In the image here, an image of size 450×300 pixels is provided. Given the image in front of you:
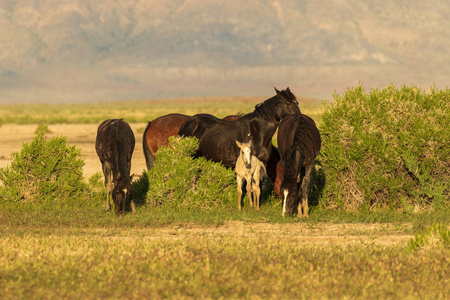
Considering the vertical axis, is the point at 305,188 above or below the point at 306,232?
above

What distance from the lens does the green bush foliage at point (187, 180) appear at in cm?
1532

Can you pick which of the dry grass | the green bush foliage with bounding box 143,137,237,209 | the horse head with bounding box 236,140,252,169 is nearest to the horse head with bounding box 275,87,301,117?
the horse head with bounding box 236,140,252,169

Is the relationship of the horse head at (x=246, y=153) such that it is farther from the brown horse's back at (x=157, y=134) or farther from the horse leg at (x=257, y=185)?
the brown horse's back at (x=157, y=134)

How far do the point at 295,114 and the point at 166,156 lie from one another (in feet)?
11.3

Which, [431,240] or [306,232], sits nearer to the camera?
[431,240]

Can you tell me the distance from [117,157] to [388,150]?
6.37 meters

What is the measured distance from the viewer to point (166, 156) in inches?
623

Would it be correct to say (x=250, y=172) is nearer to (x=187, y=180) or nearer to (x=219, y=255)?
(x=187, y=180)

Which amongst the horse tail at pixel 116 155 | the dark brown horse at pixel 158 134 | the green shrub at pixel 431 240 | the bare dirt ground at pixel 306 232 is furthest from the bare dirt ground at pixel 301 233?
the dark brown horse at pixel 158 134

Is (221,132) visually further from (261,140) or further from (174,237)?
(174,237)

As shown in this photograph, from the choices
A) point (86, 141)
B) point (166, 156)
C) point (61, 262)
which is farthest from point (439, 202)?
point (86, 141)

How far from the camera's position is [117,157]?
43.6 ft

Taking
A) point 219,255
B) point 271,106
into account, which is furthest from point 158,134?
point 219,255

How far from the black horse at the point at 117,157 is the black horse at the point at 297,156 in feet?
10.8
